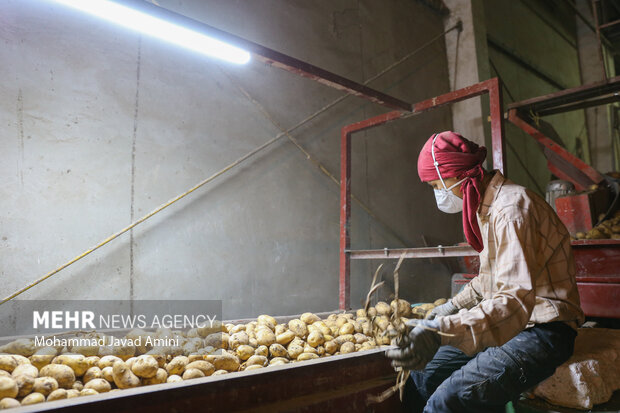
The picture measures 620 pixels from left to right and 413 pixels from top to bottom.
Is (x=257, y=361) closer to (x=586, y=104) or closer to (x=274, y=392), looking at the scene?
(x=274, y=392)

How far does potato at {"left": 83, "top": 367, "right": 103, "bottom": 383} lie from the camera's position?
1.82 m

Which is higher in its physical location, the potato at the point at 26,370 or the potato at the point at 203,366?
the potato at the point at 26,370

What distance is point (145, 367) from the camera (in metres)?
1.83

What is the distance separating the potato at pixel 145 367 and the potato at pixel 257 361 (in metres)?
0.49

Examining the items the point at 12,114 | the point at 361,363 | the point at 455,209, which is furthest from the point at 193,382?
the point at 12,114

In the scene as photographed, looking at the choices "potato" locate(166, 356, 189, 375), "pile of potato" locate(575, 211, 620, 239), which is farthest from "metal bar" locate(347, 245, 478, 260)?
"pile of potato" locate(575, 211, 620, 239)

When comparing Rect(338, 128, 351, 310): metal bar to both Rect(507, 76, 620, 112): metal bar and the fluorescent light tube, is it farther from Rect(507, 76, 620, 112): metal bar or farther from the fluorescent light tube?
Rect(507, 76, 620, 112): metal bar

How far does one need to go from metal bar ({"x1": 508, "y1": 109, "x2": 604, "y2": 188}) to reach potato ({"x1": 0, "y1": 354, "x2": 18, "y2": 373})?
5356 millimetres

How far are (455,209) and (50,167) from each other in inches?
126

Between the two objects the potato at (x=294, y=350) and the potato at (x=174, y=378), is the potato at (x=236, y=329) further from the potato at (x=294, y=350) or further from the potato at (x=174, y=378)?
the potato at (x=174, y=378)

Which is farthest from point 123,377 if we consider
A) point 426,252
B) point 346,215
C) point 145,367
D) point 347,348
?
point 346,215

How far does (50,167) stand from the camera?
3.29m

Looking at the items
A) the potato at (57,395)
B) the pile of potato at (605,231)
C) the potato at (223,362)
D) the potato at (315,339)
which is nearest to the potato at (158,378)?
the potato at (223,362)

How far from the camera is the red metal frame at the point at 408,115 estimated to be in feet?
9.72
